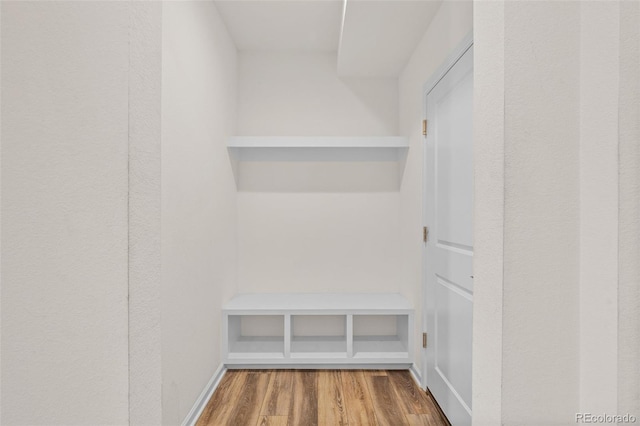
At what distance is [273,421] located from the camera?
2158 mm

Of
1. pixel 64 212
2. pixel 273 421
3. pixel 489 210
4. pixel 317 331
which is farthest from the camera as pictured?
pixel 317 331

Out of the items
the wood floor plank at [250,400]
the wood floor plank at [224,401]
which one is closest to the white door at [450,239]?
the wood floor plank at [250,400]

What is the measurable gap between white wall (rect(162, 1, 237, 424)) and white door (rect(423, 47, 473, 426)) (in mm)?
1509

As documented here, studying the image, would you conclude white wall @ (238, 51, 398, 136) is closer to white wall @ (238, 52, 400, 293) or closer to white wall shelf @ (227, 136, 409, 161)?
white wall @ (238, 52, 400, 293)

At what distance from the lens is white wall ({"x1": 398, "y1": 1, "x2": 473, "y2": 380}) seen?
6.99 ft

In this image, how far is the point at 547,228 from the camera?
0.97 meters

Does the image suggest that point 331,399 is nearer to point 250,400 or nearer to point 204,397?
point 250,400

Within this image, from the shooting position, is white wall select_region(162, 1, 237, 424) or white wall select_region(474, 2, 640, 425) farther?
white wall select_region(162, 1, 237, 424)

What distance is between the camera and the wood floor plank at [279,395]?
2.28 metres

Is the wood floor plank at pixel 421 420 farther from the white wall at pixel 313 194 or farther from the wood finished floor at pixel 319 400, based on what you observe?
the white wall at pixel 313 194

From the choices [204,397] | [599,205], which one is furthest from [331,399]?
[599,205]

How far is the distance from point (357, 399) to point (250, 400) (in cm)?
70

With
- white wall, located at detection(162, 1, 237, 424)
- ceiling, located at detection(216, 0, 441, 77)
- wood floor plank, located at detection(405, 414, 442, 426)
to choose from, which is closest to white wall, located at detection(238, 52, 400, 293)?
ceiling, located at detection(216, 0, 441, 77)

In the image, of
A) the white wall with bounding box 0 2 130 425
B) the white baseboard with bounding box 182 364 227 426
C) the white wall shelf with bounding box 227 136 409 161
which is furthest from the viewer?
the white wall shelf with bounding box 227 136 409 161
